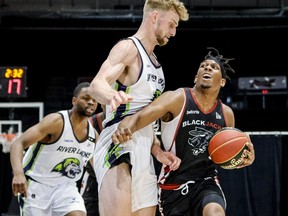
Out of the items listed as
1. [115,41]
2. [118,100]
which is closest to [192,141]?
[118,100]

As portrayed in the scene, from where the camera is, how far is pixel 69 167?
501cm

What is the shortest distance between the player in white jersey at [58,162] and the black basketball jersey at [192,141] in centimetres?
134

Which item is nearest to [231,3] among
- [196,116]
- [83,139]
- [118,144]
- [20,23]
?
[20,23]

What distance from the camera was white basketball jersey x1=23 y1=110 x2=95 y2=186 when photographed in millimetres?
4949

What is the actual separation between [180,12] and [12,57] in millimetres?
7668

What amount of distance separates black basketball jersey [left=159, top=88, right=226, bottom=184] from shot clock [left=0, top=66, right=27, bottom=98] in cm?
556

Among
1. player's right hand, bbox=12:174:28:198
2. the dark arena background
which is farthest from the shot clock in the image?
player's right hand, bbox=12:174:28:198

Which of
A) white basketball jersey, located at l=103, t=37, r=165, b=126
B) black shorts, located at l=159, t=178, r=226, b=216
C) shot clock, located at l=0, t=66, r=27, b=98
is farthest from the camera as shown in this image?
shot clock, located at l=0, t=66, r=27, b=98

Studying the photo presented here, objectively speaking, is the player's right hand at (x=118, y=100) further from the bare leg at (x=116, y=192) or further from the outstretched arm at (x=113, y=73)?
the bare leg at (x=116, y=192)

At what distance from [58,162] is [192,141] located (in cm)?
163

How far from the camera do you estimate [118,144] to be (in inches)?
126

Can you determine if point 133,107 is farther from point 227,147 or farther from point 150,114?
point 227,147

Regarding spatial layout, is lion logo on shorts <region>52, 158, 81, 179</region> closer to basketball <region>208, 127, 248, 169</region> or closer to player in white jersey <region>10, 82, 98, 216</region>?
player in white jersey <region>10, 82, 98, 216</region>

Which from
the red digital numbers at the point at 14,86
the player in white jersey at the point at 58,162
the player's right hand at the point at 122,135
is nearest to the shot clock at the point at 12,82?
the red digital numbers at the point at 14,86
